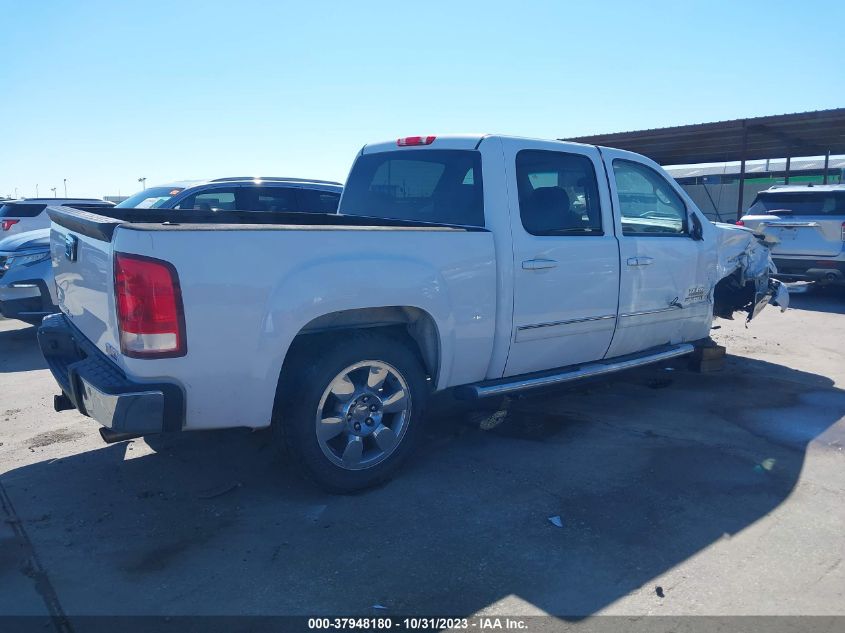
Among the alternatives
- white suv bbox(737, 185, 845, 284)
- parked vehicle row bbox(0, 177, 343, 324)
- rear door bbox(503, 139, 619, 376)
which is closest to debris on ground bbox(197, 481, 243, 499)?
rear door bbox(503, 139, 619, 376)

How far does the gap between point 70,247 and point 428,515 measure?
8.32ft

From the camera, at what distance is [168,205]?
785 cm

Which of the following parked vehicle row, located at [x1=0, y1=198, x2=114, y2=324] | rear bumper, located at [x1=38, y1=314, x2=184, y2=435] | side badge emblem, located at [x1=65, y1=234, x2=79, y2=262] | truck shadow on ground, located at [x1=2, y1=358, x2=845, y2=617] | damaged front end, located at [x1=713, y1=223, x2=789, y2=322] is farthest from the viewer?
parked vehicle row, located at [x1=0, y1=198, x2=114, y2=324]

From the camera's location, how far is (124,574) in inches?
125

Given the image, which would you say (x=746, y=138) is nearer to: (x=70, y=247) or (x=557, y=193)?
(x=557, y=193)

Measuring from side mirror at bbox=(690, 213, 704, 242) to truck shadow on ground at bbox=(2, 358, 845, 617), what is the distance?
151 cm

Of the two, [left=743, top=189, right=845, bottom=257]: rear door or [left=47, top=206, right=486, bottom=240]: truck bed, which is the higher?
[left=47, top=206, right=486, bottom=240]: truck bed

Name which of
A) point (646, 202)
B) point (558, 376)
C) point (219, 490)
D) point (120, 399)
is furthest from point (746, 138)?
point (120, 399)

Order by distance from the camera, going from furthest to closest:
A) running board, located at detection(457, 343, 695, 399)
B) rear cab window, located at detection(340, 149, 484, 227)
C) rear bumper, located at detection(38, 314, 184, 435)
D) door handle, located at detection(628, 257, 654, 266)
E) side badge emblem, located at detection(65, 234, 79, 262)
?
door handle, located at detection(628, 257, 654, 266) < rear cab window, located at detection(340, 149, 484, 227) < running board, located at detection(457, 343, 695, 399) < side badge emblem, located at detection(65, 234, 79, 262) < rear bumper, located at detection(38, 314, 184, 435)

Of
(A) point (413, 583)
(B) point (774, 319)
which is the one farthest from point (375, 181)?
(B) point (774, 319)

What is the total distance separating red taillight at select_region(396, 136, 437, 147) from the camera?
4980 millimetres

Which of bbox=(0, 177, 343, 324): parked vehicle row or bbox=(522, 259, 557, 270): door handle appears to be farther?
bbox=(0, 177, 343, 324): parked vehicle row

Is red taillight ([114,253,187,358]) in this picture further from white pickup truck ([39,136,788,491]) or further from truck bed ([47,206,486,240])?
truck bed ([47,206,486,240])

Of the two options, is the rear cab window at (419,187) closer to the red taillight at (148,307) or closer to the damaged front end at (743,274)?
the red taillight at (148,307)
